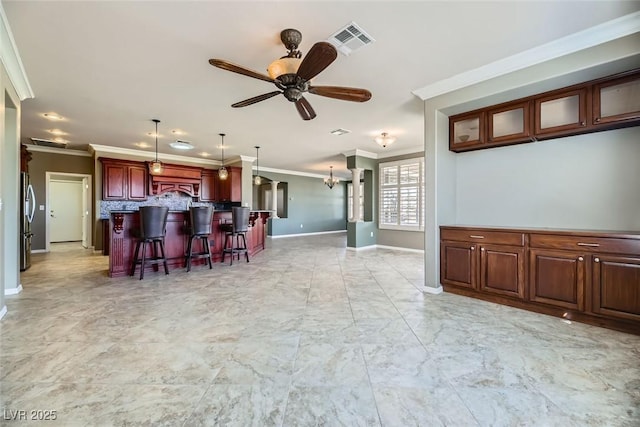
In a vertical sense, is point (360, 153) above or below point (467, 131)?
above

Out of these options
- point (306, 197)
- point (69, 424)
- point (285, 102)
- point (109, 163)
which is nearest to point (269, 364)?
point (69, 424)

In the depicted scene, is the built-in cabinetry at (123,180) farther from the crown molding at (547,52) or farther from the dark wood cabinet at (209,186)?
the crown molding at (547,52)

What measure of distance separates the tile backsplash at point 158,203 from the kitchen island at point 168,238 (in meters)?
1.95

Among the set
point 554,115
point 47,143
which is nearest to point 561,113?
point 554,115

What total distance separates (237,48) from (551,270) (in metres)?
3.73

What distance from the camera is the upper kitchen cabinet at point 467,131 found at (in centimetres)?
336

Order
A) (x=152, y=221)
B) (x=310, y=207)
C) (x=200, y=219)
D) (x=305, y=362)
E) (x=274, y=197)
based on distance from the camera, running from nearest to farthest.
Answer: (x=305, y=362) < (x=152, y=221) < (x=200, y=219) < (x=274, y=197) < (x=310, y=207)

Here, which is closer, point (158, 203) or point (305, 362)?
point (305, 362)

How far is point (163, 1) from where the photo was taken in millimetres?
2039

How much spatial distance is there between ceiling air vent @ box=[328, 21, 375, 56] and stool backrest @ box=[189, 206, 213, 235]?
346cm

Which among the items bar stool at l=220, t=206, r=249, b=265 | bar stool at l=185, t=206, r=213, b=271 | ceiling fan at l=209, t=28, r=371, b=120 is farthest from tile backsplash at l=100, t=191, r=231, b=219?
ceiling fan at l=209, t=28, r=371, b=120

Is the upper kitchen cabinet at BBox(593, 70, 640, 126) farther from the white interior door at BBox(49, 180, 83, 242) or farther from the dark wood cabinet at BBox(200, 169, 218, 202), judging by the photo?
the white interior door at BBox(49, 180, 83, 242)

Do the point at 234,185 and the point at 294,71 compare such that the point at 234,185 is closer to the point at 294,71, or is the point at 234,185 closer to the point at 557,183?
the point at 294,71

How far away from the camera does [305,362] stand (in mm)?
1934
